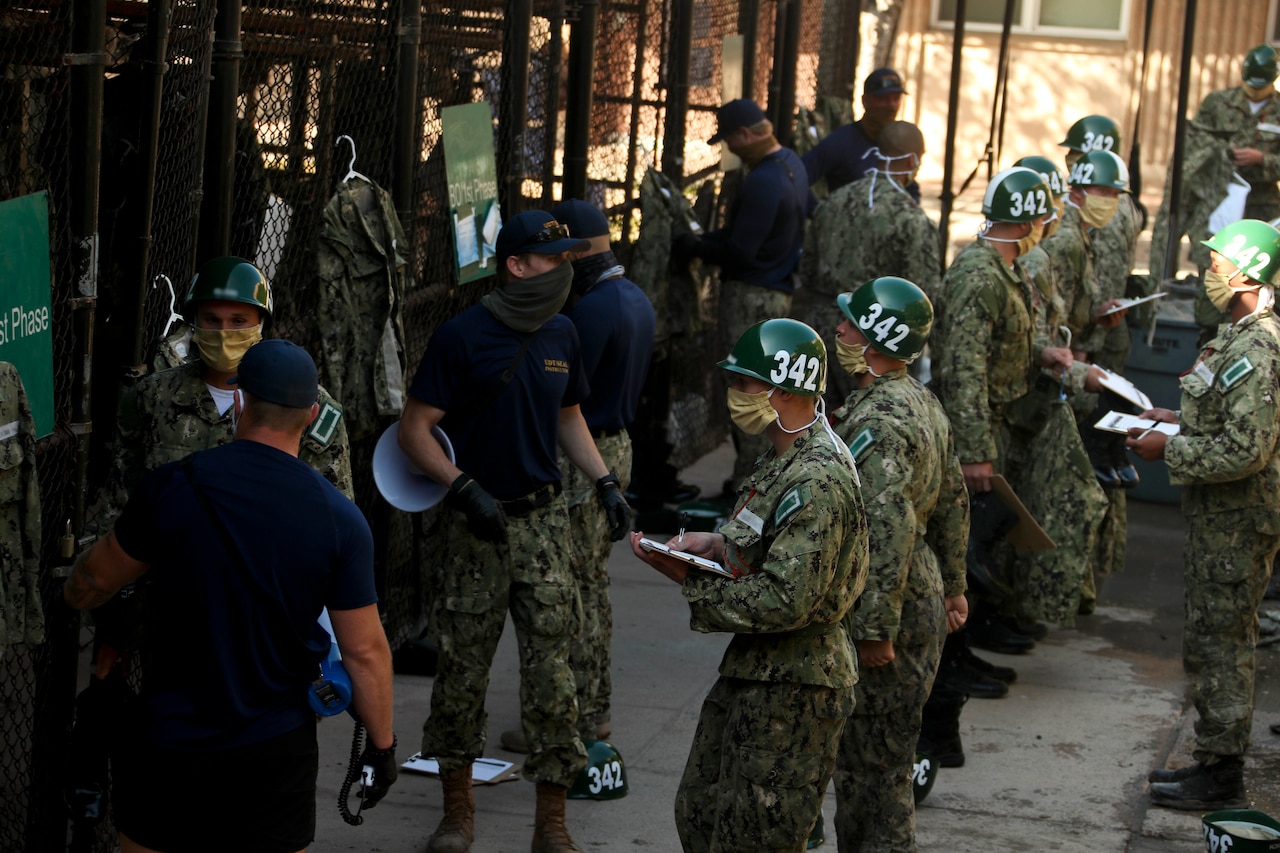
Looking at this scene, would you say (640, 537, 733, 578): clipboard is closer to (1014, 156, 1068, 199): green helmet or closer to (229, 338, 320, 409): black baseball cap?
(229, 338, 320, 409): black baseball cap

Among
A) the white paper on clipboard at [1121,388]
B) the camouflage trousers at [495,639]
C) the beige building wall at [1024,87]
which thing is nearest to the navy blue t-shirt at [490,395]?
the camouflage trousers at [495,639]

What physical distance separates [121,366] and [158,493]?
1381 millimetres

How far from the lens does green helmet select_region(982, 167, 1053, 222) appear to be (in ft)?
24.4

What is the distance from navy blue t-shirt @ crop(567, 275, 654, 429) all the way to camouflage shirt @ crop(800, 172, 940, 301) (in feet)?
9.73

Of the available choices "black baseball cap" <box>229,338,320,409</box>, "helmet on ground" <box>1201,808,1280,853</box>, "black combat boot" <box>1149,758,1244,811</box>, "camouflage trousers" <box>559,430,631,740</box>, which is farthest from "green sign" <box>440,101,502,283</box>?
"helmet on ground" <box>1201,808,1280,853</box>

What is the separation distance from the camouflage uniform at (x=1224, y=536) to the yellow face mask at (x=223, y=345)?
3654 millimetres

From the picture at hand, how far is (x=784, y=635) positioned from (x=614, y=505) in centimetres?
160

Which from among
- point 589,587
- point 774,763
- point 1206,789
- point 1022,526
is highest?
point 1022,526

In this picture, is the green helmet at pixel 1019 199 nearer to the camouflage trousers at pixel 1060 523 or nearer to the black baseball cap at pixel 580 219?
the camouflage trousers at pixel 1060 523

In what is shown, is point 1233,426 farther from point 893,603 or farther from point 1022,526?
point 893,603

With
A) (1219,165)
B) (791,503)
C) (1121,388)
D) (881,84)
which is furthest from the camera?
(1219,165)

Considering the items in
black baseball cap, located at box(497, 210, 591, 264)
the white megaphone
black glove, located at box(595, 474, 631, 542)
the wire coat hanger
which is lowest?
black glove, located at box(595, 474, 631, 542)

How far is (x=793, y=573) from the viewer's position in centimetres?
423

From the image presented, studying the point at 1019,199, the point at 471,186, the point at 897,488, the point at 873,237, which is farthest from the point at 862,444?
the point at 873,237
